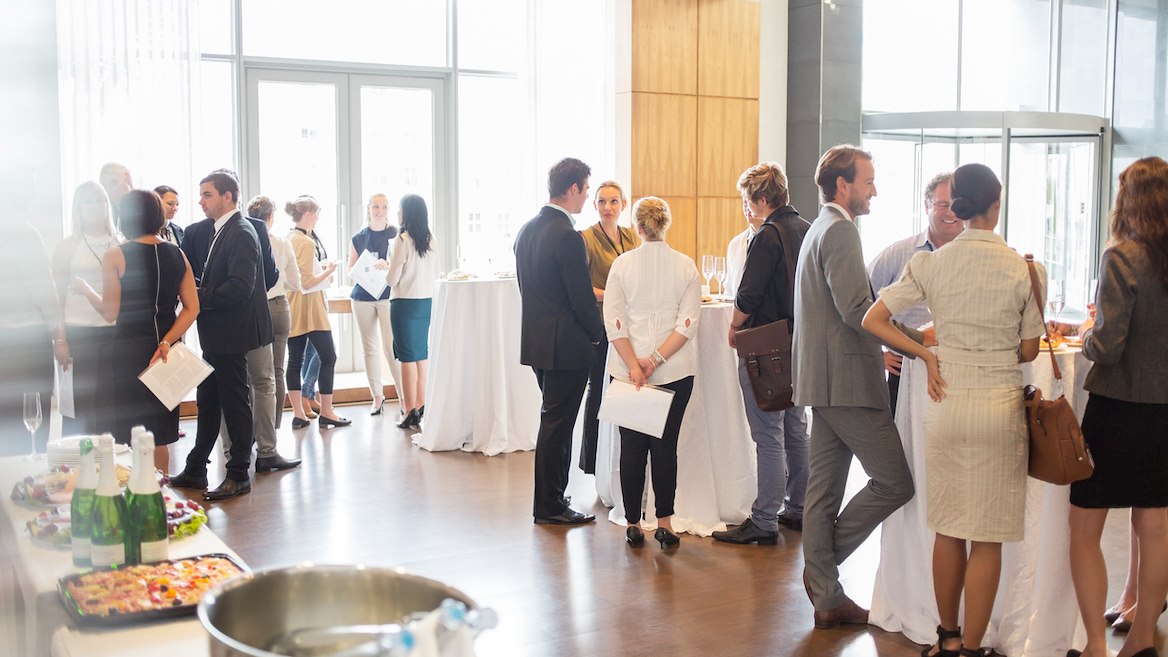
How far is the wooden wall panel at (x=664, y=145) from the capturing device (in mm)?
9117

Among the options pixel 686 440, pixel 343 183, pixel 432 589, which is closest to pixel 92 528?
pixel 432 589

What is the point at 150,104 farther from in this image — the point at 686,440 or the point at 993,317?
the point at 993,317

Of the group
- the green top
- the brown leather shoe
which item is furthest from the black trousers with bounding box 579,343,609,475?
the brown leather shoe

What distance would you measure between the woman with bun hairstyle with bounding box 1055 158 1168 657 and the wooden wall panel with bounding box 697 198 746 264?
6.37 meters

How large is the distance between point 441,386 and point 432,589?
5524mm

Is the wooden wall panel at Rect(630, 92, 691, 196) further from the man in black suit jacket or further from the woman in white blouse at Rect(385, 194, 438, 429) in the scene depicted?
the man in black suit jacket

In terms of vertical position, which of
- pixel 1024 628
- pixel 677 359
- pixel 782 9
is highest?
pixel 782 9

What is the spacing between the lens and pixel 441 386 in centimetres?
652

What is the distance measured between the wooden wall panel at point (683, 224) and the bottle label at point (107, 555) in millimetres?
7692

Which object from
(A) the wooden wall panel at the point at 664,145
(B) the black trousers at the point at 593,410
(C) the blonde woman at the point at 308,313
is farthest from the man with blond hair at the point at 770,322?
(A) the wooden wall panel at the point at 664,145

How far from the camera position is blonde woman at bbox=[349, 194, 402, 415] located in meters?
7.43

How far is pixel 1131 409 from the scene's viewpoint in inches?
120

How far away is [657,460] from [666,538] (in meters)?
0.35

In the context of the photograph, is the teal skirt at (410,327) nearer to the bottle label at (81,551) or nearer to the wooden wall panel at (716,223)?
the wooden wall panel at (716,223)
